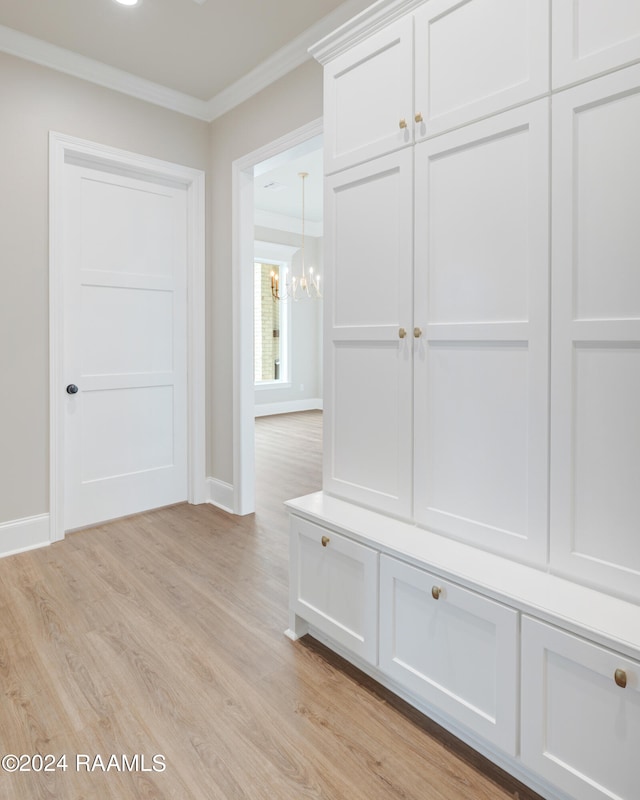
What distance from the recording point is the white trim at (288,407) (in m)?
8.45

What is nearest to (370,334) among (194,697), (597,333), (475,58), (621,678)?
(597,333)

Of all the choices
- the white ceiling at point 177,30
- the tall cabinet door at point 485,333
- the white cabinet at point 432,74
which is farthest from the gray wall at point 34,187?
the tall cabinet door at point 485,333

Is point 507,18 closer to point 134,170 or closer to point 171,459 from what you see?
point 134,170

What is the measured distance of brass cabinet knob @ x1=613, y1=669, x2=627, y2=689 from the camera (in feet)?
3.64

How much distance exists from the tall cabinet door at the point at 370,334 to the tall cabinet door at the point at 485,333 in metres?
0.07

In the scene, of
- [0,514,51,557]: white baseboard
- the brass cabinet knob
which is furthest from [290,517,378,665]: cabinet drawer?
[0,514,51,557]: white baseboard

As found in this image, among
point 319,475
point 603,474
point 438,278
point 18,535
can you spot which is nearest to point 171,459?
point 18,535

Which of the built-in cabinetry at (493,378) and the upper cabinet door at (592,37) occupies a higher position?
the upper cabinet door at (592,37)

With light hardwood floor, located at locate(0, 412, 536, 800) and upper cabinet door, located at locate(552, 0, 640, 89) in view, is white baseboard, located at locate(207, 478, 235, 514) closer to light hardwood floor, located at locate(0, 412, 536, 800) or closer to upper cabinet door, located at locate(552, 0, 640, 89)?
light hardwood floor, located at locate(0, 412, 536, 800)

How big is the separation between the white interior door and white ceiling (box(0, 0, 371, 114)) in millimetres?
674

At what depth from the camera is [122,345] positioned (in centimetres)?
344

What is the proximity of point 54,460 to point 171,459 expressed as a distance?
2.79 ft

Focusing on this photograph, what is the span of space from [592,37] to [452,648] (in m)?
1.70

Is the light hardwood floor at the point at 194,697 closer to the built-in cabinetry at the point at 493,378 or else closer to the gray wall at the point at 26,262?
the built-in cabinetry at the point at 493,378
